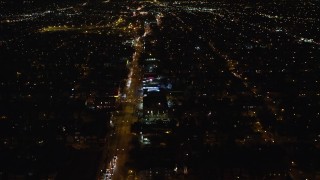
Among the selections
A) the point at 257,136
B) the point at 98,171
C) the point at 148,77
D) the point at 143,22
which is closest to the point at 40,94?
the point at 148,77

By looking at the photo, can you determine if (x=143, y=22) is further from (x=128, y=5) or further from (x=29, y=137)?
(x=29, y=137)

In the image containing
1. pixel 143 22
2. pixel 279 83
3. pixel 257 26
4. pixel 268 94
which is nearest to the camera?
pixel 268 94

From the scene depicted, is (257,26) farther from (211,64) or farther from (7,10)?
(7,10)

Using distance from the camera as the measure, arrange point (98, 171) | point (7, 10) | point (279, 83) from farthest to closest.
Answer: point (7, 10), point (279, 83), point (98, 171)

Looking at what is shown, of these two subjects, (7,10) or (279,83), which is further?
(7,10)

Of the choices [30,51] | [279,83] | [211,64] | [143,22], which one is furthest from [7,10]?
[279,83]

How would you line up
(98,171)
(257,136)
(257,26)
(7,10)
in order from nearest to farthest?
(98,171)
(257,136)
(257,26)
(7,10)
